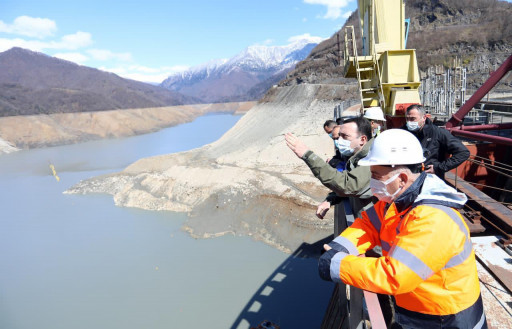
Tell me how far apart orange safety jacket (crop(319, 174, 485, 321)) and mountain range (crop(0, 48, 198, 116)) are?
198 ft

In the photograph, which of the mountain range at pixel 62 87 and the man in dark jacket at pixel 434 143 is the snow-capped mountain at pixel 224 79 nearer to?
the mountain range at pixel 62 87

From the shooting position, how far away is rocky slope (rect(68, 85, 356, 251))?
34.5 ft

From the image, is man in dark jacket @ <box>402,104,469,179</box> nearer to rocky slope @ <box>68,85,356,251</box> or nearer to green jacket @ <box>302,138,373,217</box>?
green jacket @ <box>302,138,373,217</box>

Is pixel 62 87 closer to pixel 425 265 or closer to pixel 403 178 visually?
pixel 403 178

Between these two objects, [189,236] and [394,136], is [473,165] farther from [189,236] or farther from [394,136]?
[189,236]

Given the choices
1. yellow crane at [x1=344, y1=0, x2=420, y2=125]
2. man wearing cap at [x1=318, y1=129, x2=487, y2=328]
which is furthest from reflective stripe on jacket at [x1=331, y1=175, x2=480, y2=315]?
yellow crane at [x1=344, y1=0, x2=420, y2=125]

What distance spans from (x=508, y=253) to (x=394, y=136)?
7.72ft

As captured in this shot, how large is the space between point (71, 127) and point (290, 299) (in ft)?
159

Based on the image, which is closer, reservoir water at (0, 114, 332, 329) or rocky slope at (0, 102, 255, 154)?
reservoir water at (0, 114, 332, 329)

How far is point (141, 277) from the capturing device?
27.6 feet

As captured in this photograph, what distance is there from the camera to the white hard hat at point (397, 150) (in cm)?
148

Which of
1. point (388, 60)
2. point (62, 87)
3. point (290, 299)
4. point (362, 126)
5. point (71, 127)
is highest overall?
point (62, 87)

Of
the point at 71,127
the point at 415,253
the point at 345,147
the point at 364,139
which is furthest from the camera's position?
the point at 71,127

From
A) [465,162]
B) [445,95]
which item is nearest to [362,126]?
[465,162]
